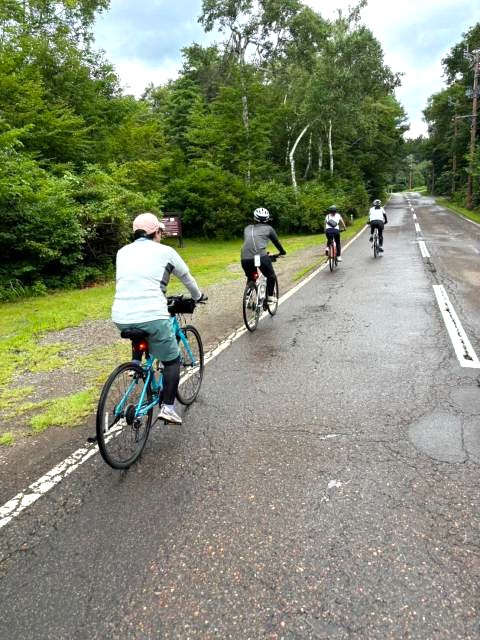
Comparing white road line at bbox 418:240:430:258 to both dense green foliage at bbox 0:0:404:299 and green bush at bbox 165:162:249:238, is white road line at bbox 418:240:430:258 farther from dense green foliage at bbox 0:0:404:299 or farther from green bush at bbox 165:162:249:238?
green bush at bbox 165:162:249:238

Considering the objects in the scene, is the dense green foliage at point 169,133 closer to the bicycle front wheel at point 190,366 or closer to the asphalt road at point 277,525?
the bicycle front wheel at point 190,366

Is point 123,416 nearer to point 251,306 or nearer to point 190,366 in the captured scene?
point 190,366

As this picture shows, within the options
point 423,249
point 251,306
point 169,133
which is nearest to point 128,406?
point 251,306

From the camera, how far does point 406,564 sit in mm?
2441

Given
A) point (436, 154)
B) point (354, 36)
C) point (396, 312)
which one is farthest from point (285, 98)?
point (436, 154)

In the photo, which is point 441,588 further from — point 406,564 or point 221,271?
point 221,271

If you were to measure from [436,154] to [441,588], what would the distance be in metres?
80.7

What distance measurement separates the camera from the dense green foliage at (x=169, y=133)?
1129 centimetres

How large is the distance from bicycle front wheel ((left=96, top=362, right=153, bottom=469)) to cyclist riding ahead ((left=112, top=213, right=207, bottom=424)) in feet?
1.04

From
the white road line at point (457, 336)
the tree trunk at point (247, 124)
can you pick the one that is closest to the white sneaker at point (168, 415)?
the white road line at point (457, 336)

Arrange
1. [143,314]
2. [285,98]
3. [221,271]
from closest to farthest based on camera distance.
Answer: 1. [143,314]
2. [221,271]
3. [285,98]

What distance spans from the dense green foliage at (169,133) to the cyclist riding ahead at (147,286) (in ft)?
25.6

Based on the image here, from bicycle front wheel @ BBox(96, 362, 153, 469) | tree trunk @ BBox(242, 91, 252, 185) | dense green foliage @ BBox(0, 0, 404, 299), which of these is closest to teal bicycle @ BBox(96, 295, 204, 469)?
bicycle front wheel @ BBox(96, 362, 153, 469)

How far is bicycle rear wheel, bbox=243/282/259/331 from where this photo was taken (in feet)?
24.0
